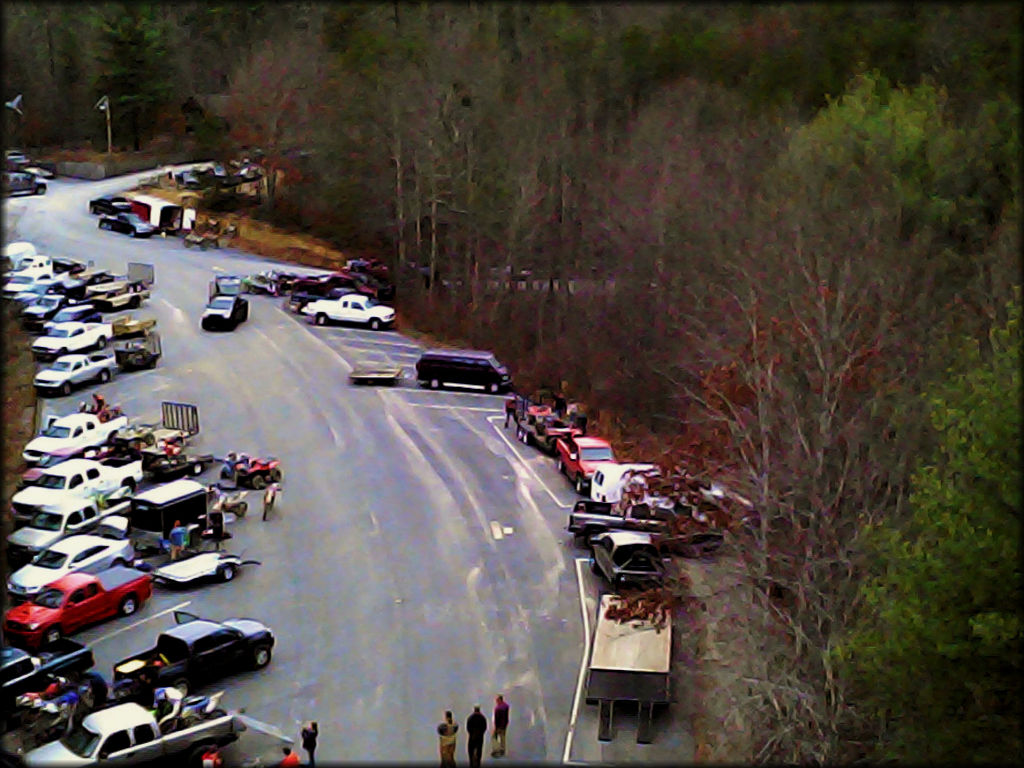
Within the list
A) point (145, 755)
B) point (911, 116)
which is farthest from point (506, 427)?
point (145, 755)

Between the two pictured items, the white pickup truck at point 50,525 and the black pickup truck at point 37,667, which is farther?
the white pickup truck at point 50,525

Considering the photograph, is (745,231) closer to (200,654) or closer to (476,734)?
(476,734)

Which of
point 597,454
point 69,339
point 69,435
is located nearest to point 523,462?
point 597,454

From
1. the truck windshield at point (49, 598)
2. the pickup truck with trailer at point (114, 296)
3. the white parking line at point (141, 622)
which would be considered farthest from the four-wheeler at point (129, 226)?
the truck windshield at point (49, 598)

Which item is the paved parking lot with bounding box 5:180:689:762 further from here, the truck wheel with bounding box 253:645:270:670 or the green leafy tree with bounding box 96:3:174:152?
the green leafy tree with bounding box 96:3:174:152

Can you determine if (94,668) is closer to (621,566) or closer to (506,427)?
(621,566)

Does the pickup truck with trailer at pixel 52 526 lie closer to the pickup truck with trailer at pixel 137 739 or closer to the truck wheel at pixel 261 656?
the truck wheel at pixel 261 656
